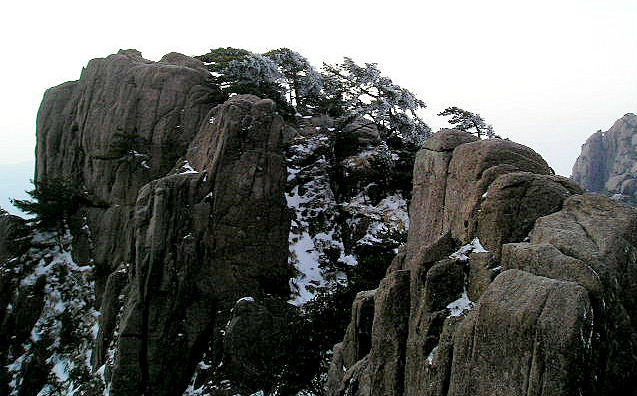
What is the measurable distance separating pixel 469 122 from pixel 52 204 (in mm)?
28169

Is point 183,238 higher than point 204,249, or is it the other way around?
point 183,238

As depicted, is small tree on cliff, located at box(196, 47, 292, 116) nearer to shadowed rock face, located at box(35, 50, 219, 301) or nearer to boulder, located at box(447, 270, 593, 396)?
shadowed rock face, located at box(35, 50, 219, 301)

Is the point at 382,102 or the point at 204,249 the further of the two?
the point at 382,102

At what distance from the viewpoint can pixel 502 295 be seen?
9.72 meters

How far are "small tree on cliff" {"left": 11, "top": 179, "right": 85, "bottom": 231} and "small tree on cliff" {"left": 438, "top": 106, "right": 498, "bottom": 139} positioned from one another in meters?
26.5

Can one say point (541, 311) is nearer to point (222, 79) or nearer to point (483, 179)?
point (483, 179)

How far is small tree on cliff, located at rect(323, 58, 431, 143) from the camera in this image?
34.8m

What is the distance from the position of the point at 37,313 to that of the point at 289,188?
1781cm

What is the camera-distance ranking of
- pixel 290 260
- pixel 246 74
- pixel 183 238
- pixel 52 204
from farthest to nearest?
pixel 246 74 < pixel 52 204 < pixel 290 260 < pixel 183 238

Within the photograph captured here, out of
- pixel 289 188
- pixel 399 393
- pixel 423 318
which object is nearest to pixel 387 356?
pixel 399 393

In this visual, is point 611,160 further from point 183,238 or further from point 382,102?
point 183,238

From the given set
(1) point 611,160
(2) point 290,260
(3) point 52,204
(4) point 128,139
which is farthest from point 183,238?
(1) point 611,160

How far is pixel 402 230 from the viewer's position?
28.6 m

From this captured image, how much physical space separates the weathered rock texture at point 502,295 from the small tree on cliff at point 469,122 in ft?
44.2
